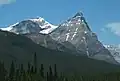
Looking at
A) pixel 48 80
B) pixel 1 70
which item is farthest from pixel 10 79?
pixel 48 80

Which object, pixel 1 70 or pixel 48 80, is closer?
pixel 1 70

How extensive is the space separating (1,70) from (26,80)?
13.2m

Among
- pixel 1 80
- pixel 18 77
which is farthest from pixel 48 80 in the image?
pixel 1 80

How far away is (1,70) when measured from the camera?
165 m

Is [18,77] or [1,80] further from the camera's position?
[18,77]

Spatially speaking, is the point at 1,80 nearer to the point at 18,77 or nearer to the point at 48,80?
the point at 18,77

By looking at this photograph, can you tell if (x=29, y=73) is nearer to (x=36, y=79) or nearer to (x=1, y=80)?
(x=36, y=79)

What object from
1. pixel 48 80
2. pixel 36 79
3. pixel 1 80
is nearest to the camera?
pixel 1 80

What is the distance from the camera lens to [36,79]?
16662cm

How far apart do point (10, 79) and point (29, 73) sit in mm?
9063

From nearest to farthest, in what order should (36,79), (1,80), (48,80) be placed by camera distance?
(1,80) → (36,79) → (48,80)

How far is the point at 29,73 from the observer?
165250mm

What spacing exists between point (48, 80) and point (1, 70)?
101 ft

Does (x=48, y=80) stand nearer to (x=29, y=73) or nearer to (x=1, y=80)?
(x=29, y=73)
